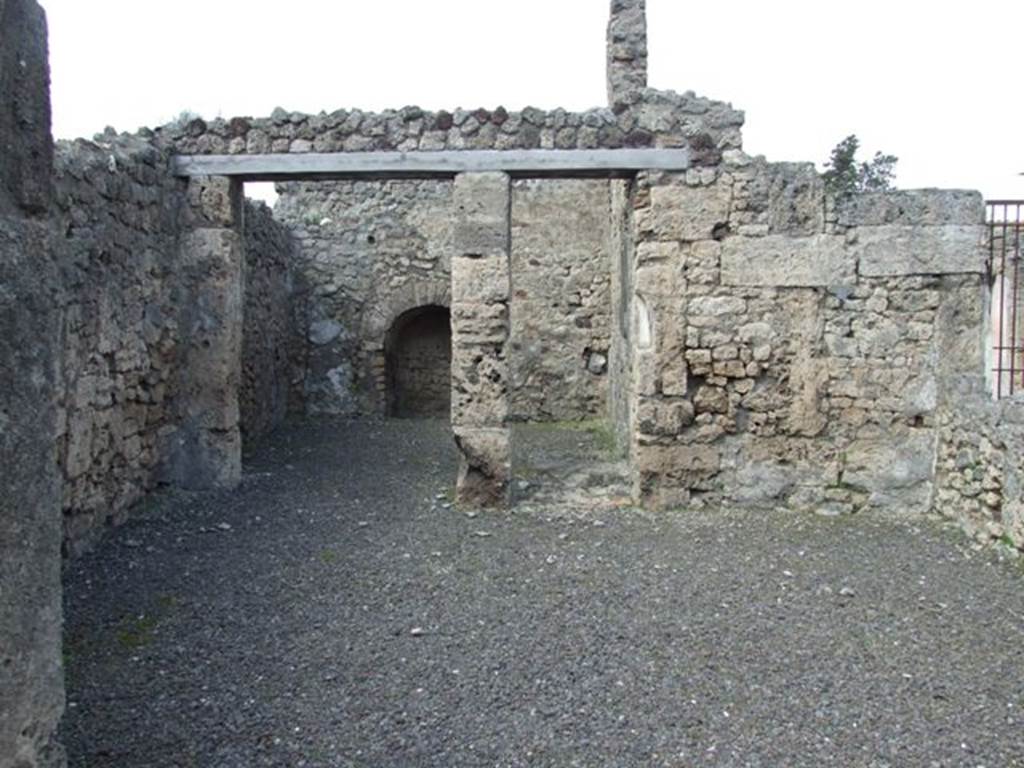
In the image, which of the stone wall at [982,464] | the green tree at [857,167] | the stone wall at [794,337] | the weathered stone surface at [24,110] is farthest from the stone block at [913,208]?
the green tree at [857,167]

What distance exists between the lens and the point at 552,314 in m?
11.8

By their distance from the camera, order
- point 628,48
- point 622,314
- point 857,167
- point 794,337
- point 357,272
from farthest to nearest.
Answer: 1. point 857,167
2. point 357,272
3. point 628,48
4. point 622,314
5. point 794,337

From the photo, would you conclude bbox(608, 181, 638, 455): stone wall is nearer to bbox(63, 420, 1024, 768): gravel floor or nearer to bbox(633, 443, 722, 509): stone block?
bbox(633, 443, 722, 509): stone block

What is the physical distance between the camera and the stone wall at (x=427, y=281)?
1177cm

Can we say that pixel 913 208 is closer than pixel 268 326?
Yes

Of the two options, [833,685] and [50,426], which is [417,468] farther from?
[50,426]

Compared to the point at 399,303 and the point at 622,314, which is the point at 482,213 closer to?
A: the point at 622,314

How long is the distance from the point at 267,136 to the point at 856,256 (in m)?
4.61

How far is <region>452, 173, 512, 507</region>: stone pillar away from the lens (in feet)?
21.4

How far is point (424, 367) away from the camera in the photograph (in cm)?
1330

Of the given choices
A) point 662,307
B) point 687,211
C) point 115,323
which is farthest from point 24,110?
point 687,211

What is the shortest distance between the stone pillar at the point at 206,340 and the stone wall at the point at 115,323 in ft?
0.32

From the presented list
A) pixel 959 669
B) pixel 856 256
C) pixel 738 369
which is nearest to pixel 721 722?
pixel 959 669

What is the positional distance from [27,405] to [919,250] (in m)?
6.23
